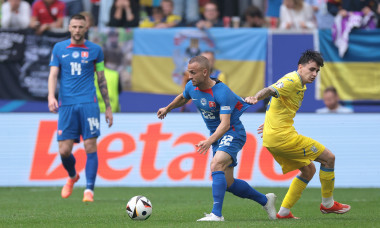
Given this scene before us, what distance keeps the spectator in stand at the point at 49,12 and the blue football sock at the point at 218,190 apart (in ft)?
33.1

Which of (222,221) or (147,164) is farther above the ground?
(222,221)

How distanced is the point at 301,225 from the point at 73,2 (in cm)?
1214

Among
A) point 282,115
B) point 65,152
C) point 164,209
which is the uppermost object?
point 282,115

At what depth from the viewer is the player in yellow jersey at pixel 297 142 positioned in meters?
8.31

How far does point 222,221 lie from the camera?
764 centimetres

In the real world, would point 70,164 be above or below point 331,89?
below

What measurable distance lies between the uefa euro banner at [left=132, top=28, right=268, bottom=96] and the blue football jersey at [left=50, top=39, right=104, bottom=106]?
19.0 feet

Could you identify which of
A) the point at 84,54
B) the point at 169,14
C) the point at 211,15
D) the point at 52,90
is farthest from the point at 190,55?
the point at 52,90

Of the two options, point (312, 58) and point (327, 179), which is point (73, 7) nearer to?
point (312, 58)

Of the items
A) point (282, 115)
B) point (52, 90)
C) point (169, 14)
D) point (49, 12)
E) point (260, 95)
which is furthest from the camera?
point (169, 14)

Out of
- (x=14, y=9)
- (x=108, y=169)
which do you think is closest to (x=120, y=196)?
(x=108, y=169)

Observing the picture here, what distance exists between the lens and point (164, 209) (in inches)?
376

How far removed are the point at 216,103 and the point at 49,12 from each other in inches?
396

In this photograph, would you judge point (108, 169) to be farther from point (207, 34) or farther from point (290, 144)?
point (290, 144)
